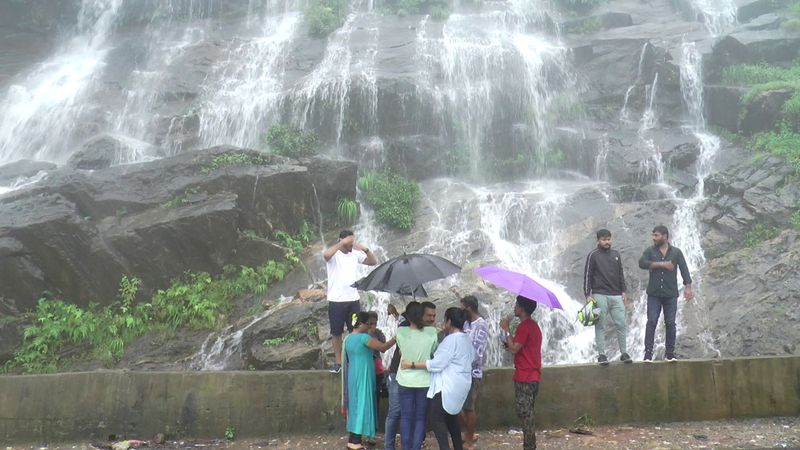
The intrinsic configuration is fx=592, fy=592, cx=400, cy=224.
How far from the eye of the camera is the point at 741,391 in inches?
269

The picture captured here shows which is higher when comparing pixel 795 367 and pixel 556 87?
pixel 556 87

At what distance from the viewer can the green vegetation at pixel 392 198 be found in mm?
14352

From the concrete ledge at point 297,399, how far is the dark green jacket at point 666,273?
844 millimetres

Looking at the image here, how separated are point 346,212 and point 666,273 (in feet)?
28.5

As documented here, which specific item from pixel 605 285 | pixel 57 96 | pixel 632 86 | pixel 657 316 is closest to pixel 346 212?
pixel 605 285

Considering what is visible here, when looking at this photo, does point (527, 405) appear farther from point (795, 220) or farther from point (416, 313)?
point (795, 220)

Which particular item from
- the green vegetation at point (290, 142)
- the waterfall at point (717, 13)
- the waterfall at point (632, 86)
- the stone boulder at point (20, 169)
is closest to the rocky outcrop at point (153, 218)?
the green vegetation at point (290, 142)

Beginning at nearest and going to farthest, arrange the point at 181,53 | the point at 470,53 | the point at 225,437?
the point at 225,437
the point at 470,53
the point at 181,53

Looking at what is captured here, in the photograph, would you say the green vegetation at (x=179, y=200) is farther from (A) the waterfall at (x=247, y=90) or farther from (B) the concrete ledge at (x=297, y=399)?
(B) the concrete ledge at (x=297, y=399)

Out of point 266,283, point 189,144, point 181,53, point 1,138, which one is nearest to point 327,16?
point 181,53

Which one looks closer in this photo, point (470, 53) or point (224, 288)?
point (224, 288)

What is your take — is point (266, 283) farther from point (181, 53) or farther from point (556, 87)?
point (181, 53)

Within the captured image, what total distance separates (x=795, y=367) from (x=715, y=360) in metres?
0.93

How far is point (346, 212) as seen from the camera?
47.3 ft
